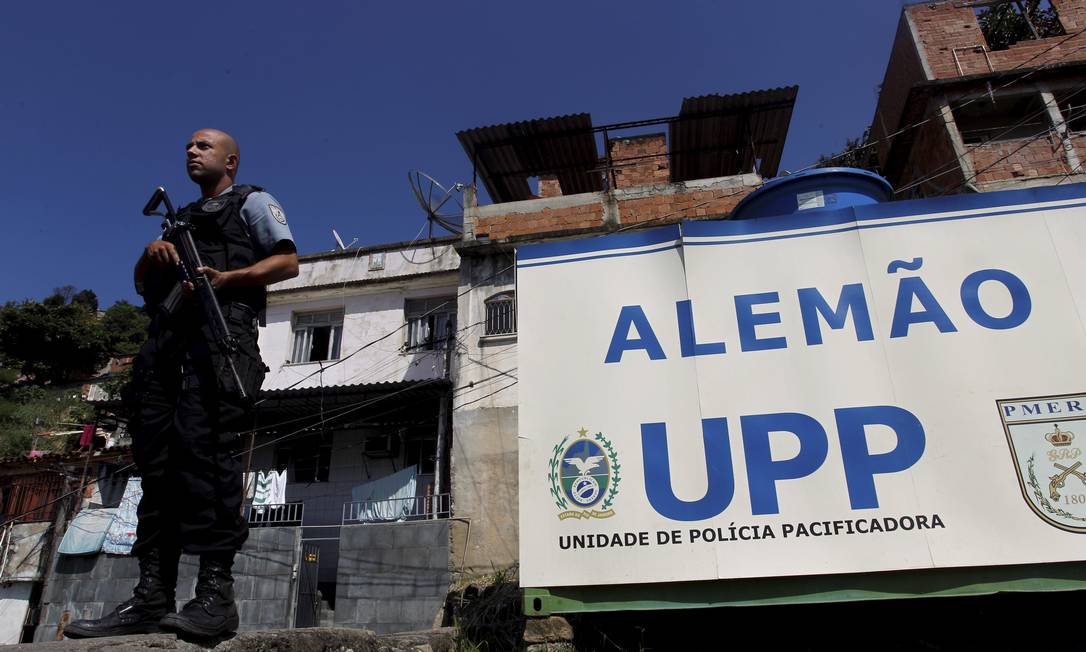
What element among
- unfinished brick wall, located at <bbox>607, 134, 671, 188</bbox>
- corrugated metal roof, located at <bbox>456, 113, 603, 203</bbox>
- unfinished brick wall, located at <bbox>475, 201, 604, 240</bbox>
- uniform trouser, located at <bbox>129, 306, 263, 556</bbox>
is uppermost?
unfinished brick wall, located at <bbox>607, 134, 671, 188</bbox>

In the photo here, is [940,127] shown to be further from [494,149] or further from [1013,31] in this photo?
[494,149]

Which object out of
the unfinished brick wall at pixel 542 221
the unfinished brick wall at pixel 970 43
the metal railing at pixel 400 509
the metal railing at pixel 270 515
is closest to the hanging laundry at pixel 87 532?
the metal railing at pixel 270 515

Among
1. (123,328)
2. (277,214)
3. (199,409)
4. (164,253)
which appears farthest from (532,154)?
(123,328)

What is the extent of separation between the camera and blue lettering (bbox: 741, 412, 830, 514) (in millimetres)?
3420

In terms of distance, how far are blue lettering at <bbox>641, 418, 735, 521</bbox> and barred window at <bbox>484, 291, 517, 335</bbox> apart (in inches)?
332

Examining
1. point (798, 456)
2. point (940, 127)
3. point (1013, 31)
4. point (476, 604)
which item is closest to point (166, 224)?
point (798, 456)

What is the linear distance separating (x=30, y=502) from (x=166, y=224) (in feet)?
51.1

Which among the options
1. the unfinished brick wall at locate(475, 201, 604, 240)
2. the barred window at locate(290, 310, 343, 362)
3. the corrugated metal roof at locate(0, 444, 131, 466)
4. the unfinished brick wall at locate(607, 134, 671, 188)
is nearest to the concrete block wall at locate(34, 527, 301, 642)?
the corrugated metal roof at locate(0, 444, 131, 466)

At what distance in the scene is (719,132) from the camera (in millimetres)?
13062

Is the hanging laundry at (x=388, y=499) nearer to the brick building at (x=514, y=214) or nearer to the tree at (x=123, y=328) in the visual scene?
the brick building at (x=514, y=214)

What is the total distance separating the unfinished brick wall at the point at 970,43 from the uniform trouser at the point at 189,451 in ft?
48.9

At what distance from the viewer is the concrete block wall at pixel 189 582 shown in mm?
10617

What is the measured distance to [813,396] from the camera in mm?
3570

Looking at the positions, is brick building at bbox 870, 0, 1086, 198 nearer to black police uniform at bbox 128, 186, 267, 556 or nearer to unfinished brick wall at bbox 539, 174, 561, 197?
unfinished brick wall at bbox 539, 174, 561, 197
